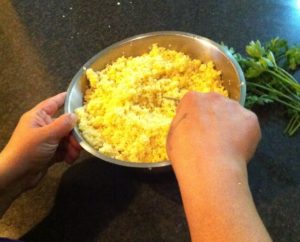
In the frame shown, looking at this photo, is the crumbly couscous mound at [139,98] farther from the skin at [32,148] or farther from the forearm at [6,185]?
the forearm at [6,185]

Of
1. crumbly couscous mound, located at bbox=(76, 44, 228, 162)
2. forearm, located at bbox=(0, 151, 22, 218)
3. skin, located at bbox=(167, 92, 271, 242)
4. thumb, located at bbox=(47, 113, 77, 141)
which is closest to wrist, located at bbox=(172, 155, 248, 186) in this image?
skin, located at bbox=(167, 92, 271, 242)

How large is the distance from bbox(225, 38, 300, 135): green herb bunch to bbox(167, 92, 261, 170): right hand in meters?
0.25

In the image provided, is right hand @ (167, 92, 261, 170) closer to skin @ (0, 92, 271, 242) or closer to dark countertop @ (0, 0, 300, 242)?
skin @ (0, 92, 271, 242)

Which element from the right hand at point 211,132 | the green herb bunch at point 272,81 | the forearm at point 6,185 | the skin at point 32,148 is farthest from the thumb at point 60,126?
the green herb bunch at point 272,81

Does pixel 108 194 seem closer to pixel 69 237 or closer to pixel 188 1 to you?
pixel 69 237

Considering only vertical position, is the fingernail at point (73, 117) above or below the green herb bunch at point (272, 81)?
above

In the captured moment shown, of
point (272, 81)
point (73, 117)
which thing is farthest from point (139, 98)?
point (272, 81)

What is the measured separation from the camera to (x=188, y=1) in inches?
48.2

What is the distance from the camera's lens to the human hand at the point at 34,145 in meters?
Answer: 0.78

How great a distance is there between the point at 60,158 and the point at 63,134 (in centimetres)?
12

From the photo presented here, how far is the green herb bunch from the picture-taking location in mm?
859

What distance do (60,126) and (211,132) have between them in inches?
13.2

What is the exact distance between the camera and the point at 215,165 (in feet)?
1.81

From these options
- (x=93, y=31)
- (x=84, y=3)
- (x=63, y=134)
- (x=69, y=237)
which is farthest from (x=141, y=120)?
(x=84, y=3)
